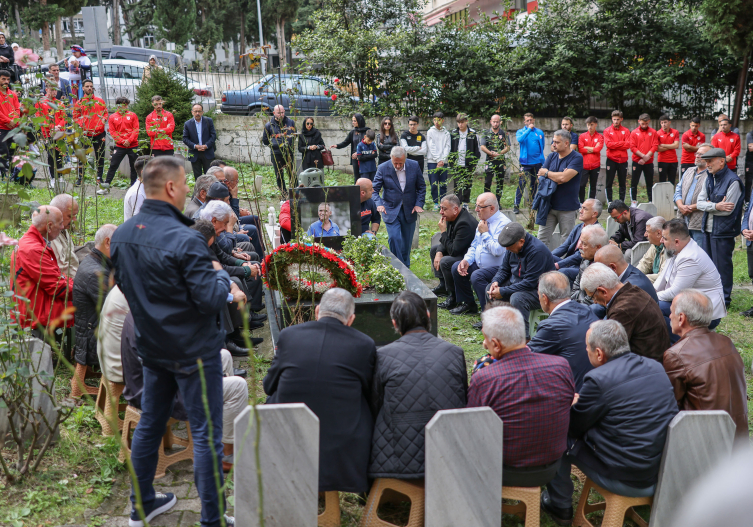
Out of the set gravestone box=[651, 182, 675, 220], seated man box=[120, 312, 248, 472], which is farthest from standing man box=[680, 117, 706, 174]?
seated man box=[120, 312, 248, 472]

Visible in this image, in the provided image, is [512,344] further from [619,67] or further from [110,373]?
[619,67]

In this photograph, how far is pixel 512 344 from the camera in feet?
11.6

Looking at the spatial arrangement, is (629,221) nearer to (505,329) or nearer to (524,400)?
(505,329)

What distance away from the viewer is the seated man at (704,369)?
148 inches

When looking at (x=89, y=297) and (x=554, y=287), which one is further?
(x=89, y=297)

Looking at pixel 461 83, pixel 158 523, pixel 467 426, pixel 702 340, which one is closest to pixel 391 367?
pixel 467 426

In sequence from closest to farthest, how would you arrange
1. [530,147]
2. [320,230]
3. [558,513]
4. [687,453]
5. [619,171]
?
[687,453]
[558,513]
[320,230]
[530,147]
[619,171]

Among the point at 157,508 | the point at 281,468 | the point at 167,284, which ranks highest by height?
the point at 167,284

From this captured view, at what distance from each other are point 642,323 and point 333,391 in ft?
7.68

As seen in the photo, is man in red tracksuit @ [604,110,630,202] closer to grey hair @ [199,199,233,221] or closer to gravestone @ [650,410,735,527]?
grey hair @ [199,199,233,221]

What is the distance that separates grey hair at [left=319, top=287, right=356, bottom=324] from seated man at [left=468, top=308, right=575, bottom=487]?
2.50ft

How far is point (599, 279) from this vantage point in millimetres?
4715

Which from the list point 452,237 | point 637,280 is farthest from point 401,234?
point 637,280

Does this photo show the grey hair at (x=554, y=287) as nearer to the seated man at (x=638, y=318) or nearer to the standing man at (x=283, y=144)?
the seated man at (x=638, y=318)
